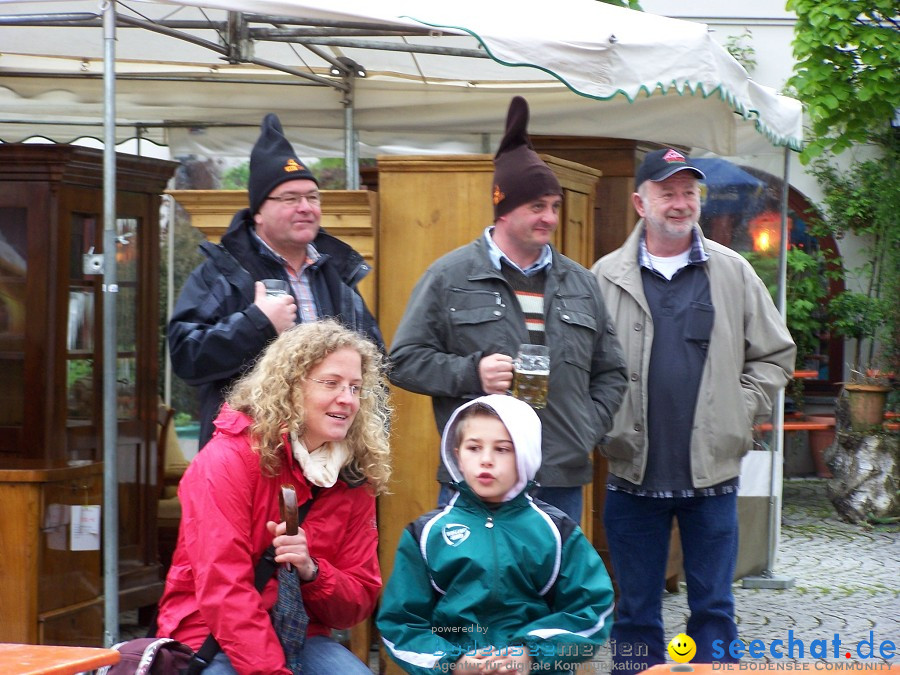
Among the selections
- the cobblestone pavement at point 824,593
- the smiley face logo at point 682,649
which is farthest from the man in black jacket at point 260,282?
the cobblestone pavement at point 824,593

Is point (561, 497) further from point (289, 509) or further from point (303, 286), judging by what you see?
point (289, 509)

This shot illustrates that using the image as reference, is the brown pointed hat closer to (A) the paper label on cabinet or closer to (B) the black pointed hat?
(B) the black pointed hat

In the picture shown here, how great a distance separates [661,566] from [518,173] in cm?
155

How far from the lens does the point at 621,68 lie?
3.93 m

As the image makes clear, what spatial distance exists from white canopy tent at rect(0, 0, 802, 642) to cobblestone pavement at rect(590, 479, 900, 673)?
2.20 ft

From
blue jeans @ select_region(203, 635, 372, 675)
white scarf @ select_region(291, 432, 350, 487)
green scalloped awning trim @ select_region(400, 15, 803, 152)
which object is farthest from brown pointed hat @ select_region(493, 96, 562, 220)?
blue jeans @ select_region(203, 635, 372, 675)

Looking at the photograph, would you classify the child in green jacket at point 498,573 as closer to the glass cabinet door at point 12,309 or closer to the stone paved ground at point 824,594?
the stone paved ground at point 824,594

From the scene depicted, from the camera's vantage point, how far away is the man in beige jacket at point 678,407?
4.18 m

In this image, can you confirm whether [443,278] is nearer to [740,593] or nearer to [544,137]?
[544,137]

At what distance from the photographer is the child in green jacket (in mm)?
2977

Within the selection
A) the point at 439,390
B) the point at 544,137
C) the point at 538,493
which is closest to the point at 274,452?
the point at 439,390

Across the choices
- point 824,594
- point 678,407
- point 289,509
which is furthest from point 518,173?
point 824,594

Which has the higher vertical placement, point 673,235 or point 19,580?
point 673,235

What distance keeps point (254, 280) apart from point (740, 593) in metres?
4.02
